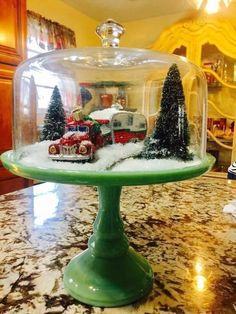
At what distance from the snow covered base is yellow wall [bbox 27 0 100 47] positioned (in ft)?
8.61

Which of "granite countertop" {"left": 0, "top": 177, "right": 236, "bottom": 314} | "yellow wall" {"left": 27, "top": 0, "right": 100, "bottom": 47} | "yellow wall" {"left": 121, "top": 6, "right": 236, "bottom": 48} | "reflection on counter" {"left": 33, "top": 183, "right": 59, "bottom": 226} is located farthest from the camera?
"yellow wall" {"left": 121, "top": 6, "right": 236, "bottom": 48}

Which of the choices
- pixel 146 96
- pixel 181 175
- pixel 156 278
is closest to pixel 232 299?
pixel 156 278

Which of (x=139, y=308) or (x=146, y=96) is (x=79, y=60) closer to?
(x=146, y=96)

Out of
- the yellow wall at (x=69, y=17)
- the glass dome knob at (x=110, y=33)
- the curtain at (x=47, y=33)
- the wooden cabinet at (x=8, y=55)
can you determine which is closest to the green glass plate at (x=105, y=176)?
the glass dome knob at (x=110, y=33)

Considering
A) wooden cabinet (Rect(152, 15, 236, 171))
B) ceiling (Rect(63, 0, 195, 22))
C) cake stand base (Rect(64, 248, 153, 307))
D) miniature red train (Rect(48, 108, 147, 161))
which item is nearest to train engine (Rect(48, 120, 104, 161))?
miniature red train (Rect(48, 108, 147, 161))

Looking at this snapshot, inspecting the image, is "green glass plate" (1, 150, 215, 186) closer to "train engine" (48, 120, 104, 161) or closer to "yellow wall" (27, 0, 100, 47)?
"train engine" (48, 120, 104, 161)

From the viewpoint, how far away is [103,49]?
61 centimetres

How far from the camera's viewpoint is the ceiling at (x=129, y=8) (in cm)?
295

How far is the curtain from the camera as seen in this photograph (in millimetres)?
2605

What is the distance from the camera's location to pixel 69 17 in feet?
10.3

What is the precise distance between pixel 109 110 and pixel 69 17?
9.63 feet

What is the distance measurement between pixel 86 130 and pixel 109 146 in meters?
0.05

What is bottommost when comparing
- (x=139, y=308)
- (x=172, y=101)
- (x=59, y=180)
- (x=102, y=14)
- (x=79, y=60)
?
(x=139, y=308)

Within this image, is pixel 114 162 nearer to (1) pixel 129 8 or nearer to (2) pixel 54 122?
(2) pixel 54 122
